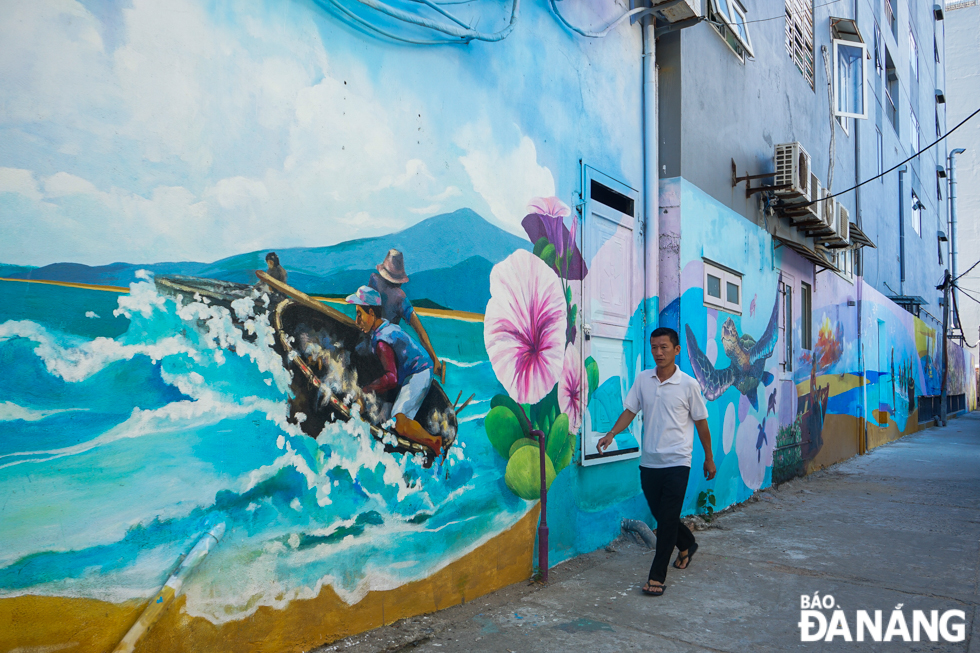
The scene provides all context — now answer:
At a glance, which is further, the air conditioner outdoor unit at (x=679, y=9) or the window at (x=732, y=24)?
the window at (x=732, y=24)

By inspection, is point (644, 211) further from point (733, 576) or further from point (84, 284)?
point (84, 284)

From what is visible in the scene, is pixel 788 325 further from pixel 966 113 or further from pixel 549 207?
pixel 966 113

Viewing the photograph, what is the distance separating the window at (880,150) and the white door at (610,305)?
1372cm

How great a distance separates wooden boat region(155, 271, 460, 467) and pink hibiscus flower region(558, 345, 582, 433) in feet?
5.88

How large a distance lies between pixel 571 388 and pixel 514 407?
2.66 ft

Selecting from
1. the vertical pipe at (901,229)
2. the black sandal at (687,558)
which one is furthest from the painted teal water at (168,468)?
the vertical pipe at (901,229)

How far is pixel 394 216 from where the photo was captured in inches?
158

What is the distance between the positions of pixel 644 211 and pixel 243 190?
4.41 m

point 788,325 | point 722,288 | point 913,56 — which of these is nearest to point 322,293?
point 722,288

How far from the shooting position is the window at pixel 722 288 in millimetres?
7711

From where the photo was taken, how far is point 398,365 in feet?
13.2

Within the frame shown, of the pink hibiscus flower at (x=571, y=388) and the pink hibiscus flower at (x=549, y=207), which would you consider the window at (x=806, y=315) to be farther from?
the pink hibiscus flower at (x=549, y=207)

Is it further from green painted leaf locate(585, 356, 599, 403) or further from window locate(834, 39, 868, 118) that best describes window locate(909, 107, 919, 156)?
green painted leaf locate(585, 356, 599, 403)

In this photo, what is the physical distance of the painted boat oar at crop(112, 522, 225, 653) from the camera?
2.74 meters
